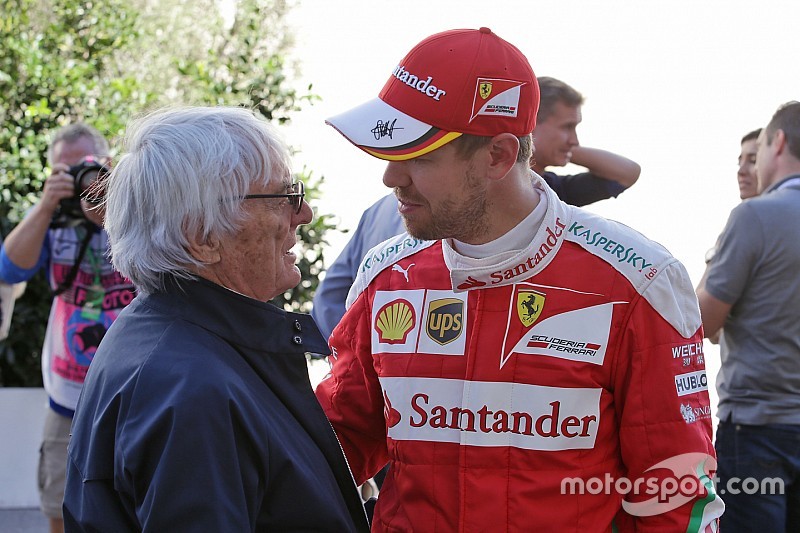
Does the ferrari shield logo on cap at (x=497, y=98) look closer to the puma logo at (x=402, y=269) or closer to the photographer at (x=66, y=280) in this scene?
the puma logo at (x=402, y=269)

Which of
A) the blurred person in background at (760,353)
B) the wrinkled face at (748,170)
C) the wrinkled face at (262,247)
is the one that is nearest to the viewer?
the wrinkled face at (262,247)

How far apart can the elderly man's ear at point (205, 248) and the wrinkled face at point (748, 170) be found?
137 inches

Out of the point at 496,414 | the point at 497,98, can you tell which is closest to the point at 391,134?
the point at 497,98

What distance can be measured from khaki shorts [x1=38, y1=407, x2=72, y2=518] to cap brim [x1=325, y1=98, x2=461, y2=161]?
9.95ft

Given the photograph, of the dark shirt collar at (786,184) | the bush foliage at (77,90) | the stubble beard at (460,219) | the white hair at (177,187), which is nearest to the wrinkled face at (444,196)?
the stubble beard at (460,219)

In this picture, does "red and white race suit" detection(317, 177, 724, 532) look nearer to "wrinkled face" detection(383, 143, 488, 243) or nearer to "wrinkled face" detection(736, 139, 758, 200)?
"wrinkled face" detection(383, 143, 488, 243)

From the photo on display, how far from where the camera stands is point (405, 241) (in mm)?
2434

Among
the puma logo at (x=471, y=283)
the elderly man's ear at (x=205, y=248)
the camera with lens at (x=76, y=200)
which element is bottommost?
the camera with lens at (x=76, y=200)

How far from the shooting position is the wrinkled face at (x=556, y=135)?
4043 mm

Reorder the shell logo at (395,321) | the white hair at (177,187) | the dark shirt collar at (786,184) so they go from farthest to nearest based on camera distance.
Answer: the dark shirt collar at (786,184) < the shell logo at (395,321) < the white hair at (177,187)

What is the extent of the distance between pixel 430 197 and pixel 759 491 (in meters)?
2.10

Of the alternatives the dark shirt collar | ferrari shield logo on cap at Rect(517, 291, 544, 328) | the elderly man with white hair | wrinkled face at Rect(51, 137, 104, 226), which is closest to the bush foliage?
wrinkled face at Rect(51, 137, 104, 226)

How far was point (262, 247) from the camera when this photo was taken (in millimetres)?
2123

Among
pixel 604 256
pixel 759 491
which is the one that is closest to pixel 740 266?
pixel 759 491
